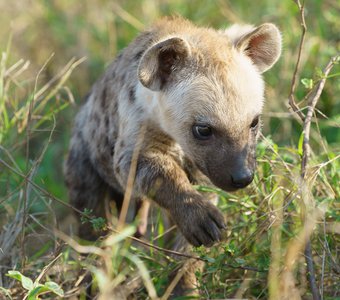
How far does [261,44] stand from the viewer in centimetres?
512

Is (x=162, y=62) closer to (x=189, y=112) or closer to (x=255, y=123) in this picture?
(x=189, y=112)

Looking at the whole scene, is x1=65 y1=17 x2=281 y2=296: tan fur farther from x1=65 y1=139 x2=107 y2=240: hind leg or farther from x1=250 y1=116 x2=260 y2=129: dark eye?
x1=65 y1=139 x2=107 y2=240: hind leg

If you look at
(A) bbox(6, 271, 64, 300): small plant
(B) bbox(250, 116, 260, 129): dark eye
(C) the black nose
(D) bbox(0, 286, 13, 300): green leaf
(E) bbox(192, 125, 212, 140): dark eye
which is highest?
(B) bbox(250, 116, 260, 129): dark eye

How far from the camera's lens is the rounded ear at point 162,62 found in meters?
4.66

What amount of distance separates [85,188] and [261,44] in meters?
1.87

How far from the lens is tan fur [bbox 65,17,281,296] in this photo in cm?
450

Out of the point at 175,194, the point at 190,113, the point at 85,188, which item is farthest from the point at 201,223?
the point at 85,188

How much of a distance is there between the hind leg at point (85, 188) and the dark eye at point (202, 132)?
59.5 inches

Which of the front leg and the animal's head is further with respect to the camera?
the animal's head

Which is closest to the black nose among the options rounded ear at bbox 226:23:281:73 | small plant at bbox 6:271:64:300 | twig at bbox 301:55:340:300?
twig at bbox 301:55:340:300

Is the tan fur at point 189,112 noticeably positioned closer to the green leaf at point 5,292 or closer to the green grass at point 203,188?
the green grass at point 203,188

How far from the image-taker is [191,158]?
4828 millimetres

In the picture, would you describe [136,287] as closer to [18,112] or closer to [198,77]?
[198,77]

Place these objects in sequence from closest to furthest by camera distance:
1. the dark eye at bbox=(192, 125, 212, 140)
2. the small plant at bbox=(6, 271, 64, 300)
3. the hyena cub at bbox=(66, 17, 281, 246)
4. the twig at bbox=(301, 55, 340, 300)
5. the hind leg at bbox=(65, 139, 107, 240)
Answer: the small plant at bbox=(6, 271, 64, 300), the twig at bbox=(301, 55, 340, 300), the hyena cub at bbox=(66, 17, 281, 246), the dark eye at bbox=(192, 125, 212, 140), the hind leg at bbox=(65, 139, 107, 240)
